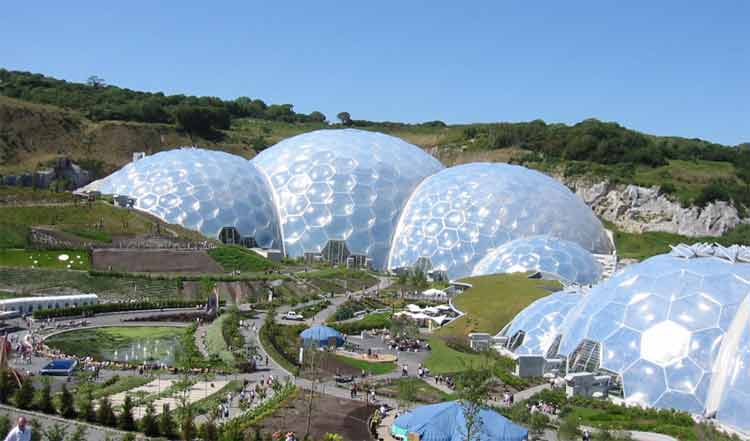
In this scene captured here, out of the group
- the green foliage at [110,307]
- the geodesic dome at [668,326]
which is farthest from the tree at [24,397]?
the geodesic dome at [668,326]

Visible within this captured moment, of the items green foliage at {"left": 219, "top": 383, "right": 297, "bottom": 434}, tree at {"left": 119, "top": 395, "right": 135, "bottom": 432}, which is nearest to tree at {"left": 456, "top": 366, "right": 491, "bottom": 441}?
green foliage at {"left": 219, "top": 383, "right": 297, "bottom": 434}

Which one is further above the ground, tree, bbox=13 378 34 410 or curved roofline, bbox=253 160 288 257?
curved roofline, bbox=253 160 288 257

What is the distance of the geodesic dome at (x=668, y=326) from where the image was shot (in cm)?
2309

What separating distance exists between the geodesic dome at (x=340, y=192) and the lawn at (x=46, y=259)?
51.7ft

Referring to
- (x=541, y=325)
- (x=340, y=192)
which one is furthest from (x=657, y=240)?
(x=541, y=325)

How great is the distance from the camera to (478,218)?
168 feet

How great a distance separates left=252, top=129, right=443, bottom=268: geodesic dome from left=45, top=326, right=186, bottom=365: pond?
68.2 ft

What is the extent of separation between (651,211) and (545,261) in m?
31.3

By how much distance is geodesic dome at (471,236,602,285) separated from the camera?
4444 centimetres

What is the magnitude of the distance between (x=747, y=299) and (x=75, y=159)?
7482 cm

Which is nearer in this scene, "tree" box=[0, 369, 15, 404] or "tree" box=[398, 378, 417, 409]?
"tree" box=[0, 369, 15, 404]

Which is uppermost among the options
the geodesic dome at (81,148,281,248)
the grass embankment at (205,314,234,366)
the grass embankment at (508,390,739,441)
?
the geodesic dome at (81,148,281,248)

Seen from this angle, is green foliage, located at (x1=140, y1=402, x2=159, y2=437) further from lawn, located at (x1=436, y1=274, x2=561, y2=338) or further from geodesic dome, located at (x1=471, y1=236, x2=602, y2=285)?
geodesic dome, located at (x1=471, y1=236, x2=602, y2=285)

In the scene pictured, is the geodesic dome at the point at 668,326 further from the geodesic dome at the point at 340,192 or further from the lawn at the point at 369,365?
the geodesic dome at the point at 340,192
